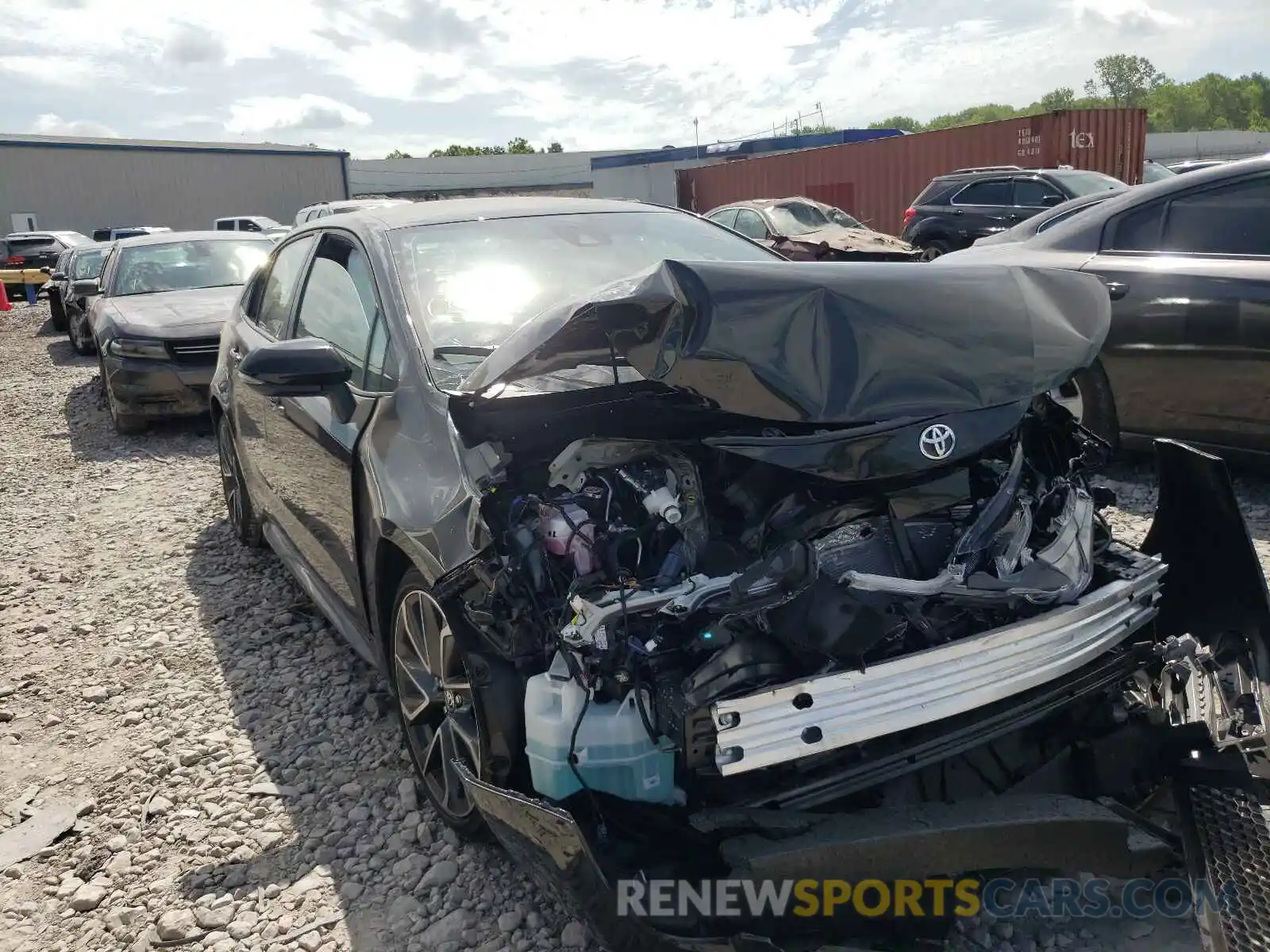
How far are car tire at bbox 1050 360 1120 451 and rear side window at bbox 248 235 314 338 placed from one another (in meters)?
3.70

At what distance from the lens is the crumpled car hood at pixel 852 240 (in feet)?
38.8

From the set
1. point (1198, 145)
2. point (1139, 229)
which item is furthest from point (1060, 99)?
point (1139, 229)

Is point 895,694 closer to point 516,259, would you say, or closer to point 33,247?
point 516,259

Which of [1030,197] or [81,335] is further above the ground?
[1030,197]

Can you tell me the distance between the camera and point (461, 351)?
2.87 m

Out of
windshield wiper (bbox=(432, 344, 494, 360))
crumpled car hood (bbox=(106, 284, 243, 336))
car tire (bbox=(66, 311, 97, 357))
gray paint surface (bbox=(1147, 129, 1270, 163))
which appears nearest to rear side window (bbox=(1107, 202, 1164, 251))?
windshield wiper (bbox=(432, 344, 494, 360))

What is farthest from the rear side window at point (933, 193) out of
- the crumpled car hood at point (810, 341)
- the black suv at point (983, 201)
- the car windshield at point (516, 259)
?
the crumpled car hood at point (810, 341)

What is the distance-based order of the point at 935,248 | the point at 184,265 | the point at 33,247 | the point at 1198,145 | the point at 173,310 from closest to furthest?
the point at 173,310 → the point at 184,265 → the point at 935,248 → the point at 33,247 → the point at 1198,145

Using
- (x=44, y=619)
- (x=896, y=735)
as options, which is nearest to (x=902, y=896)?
(x=896, y=735)

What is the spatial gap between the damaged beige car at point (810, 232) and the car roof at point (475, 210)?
7.64 meters

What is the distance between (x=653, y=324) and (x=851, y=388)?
0.47m

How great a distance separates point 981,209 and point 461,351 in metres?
11.9

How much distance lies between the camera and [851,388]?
7.27 ft

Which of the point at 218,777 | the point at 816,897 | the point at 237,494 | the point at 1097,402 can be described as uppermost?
the point at 1097,402
